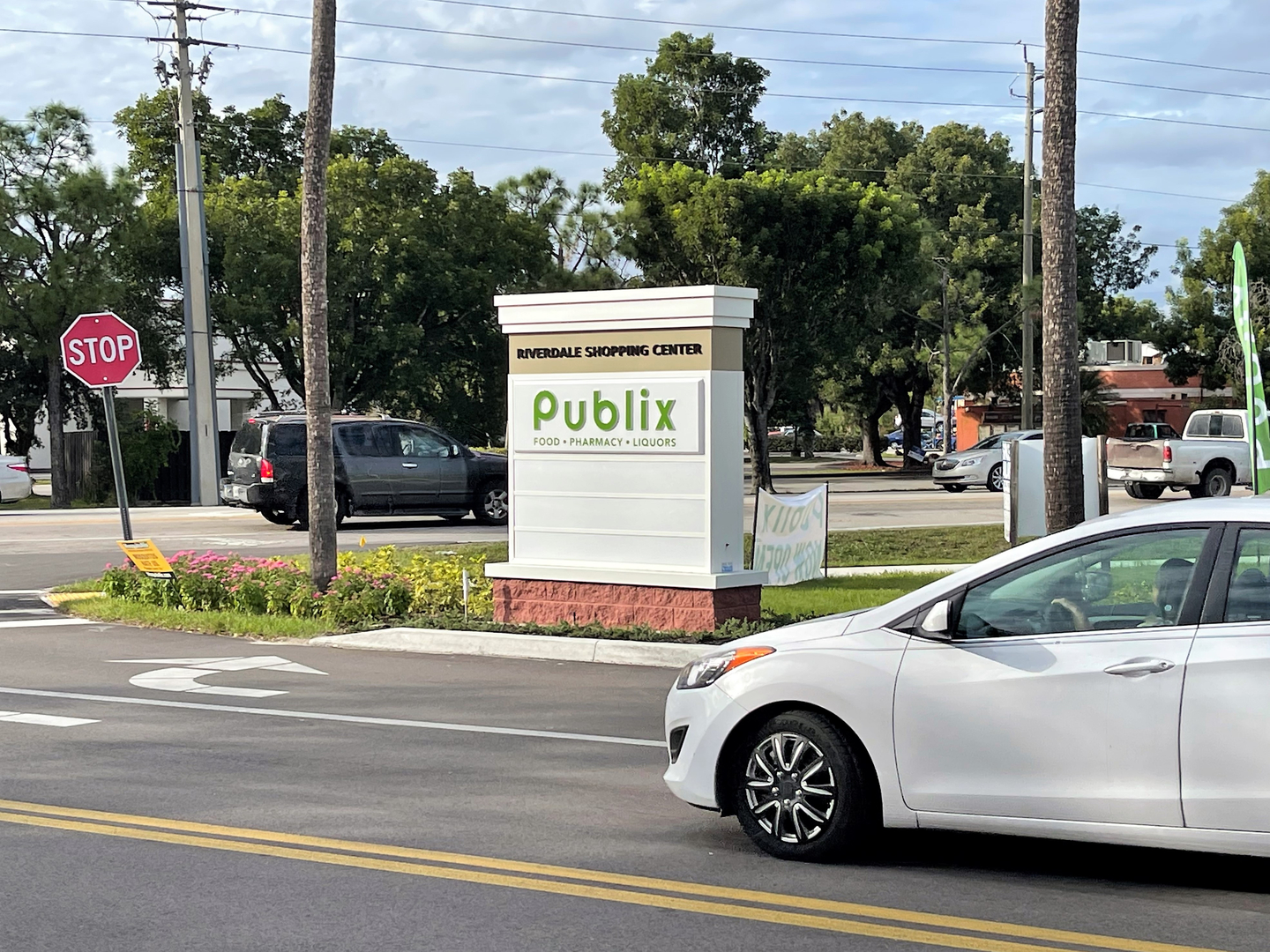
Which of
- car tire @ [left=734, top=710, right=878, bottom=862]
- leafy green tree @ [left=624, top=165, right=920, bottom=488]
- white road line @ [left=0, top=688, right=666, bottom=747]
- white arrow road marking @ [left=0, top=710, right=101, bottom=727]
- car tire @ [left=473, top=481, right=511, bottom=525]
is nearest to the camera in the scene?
car tire @ [left=734, top=710, right=878, bottom=862]

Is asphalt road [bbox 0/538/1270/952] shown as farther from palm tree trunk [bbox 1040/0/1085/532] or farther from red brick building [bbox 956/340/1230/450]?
red brick building [bbox 956/340/1230/450]

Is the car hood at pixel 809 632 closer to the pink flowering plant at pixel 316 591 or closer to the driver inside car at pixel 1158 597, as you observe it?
the driver inside car at pixel 1158 597

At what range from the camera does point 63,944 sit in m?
5.19

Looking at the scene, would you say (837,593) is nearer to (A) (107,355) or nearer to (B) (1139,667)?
(A) (107,355)

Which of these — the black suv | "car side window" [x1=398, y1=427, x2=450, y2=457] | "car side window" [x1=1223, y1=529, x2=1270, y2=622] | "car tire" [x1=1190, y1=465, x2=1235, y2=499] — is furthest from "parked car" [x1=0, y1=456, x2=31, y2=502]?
"car side window" [x1=1223, y1=529, x2=1270, y2=622]

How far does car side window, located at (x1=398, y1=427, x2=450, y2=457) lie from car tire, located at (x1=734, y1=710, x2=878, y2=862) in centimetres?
2051

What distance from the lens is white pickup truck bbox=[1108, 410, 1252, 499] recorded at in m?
30.5

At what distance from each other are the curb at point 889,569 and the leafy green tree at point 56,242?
24482 millimetres

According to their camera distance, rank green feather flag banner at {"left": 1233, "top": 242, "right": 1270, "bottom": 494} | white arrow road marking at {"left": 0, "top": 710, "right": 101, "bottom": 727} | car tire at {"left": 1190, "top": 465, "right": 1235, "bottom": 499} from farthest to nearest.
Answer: car tire at {"left": 1190, "top": 465, "right": 1235, "bottom": 499} < green feather flag banner at {"left": 1233, "top": 242, "right": 1270, "bottom": 494} < white arrow road marking at {"left": 0, "top": 710, "right": 101, "bottom": 727}

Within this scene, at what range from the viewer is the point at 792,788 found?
624 centimetres

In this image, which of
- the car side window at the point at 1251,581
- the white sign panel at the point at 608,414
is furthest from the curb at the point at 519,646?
the car side window at the point at 1251,581

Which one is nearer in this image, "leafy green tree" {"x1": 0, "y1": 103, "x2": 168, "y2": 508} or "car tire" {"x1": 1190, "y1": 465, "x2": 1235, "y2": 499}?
"car tire" {"x1": 1190, "y1": 465, "x2": 1235, "y2": 499}

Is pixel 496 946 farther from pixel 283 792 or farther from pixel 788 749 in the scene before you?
pixel 283 792

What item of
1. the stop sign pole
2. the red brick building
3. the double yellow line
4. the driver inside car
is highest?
the red brick building
